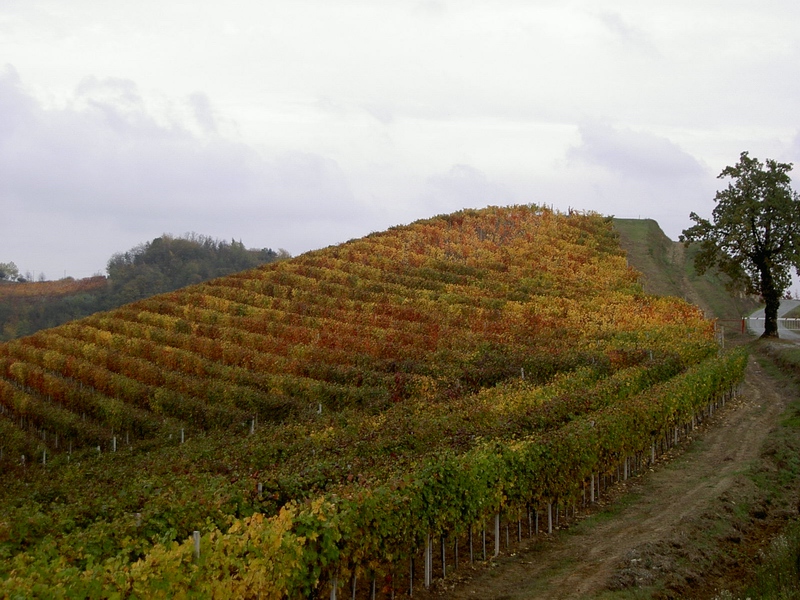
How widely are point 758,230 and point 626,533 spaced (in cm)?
3591

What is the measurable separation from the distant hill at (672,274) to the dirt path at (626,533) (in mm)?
31107

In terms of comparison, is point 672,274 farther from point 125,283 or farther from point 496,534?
point 125,283

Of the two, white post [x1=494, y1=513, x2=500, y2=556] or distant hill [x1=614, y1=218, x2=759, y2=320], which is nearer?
white post [x1=494, y1=513, x2=500, y2=556]

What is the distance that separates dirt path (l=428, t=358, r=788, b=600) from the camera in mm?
12648

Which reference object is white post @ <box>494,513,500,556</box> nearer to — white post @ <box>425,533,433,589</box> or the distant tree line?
white post @ <box>425,533,433,589</box>

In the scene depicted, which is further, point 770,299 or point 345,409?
point 770,299

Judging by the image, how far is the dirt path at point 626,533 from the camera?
12.6 m

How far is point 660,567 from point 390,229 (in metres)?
55.7

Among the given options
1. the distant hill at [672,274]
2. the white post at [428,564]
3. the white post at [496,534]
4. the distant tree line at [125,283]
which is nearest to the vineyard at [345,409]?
the white post at [428,564]

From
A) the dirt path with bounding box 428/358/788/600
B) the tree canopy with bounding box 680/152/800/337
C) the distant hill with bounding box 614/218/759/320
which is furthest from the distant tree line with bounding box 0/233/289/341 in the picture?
the dirt path with bounding box 428/358/788/600

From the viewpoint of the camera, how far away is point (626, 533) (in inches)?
607

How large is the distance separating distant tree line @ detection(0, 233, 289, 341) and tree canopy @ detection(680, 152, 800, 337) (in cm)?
8552

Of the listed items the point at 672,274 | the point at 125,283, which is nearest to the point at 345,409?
the point at 672,274

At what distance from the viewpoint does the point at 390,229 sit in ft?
220
